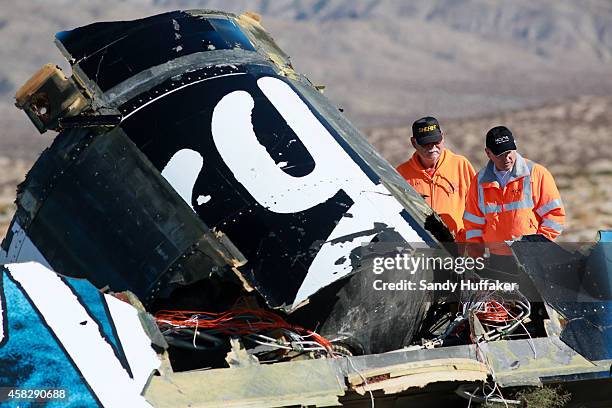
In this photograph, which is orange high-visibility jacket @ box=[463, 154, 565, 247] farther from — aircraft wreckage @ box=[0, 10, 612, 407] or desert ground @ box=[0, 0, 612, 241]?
desert ground @ box=[0, 0, 612, 241]

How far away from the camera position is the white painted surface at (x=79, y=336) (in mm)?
5836

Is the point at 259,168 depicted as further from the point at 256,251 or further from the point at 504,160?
the point at 504,160

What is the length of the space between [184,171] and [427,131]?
277cm

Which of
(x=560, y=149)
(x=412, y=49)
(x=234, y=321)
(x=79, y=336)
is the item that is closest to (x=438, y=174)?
(x=234, y=321)

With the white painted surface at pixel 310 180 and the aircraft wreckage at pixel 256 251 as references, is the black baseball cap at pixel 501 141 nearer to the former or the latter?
the aircraft wreckage at pixel 256 251

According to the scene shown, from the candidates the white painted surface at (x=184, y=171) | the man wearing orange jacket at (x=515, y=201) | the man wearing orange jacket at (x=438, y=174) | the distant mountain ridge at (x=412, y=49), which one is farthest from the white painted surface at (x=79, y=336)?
the distant mountain ridge at (x=412, y=49)

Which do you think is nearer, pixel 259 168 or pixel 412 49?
pixel 259 168

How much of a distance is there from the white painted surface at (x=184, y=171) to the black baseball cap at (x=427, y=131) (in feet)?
8.62

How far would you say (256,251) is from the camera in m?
7.12

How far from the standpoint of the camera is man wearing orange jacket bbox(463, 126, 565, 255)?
855cm

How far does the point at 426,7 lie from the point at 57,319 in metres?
104

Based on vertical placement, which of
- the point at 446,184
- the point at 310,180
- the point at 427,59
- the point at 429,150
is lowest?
the point at 310,180

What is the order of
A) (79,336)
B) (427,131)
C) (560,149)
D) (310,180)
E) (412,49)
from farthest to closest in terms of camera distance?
1. (412,49)
2. (560,149)
3. (427,131)
4. (310,180)
5. (79,336)

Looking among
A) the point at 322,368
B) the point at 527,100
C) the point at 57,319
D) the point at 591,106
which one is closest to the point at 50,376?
the point at 57,319
